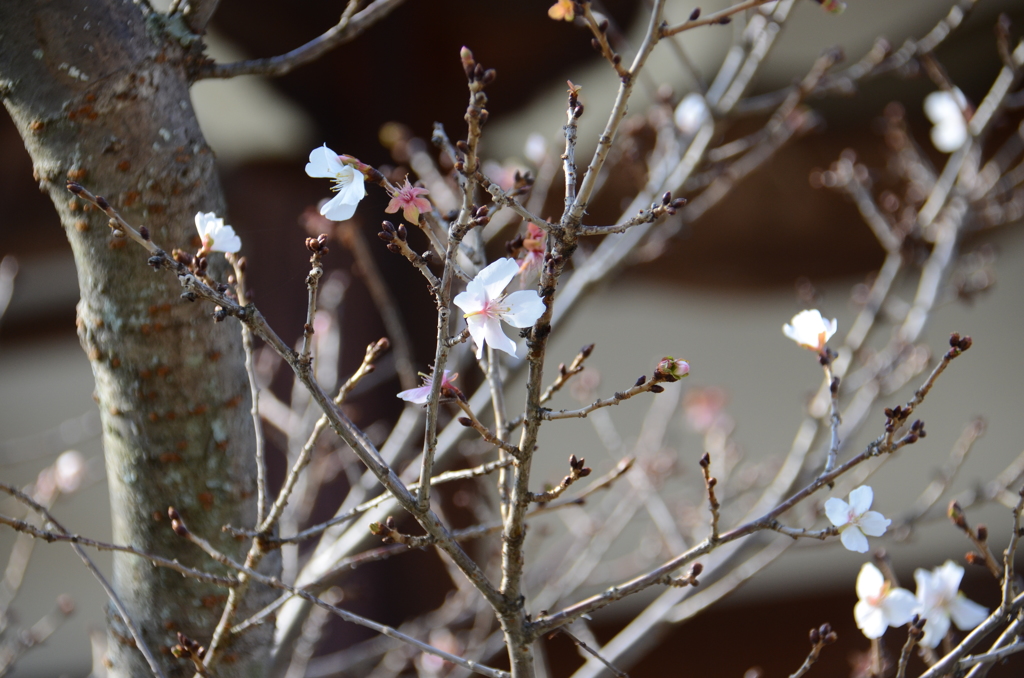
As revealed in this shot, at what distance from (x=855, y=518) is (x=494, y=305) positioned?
1.37 feet

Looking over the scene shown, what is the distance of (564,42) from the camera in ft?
8.93

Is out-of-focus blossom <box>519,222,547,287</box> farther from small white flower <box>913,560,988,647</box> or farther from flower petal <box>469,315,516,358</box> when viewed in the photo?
small white flower <box>913,560,988,647</box>

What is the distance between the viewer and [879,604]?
2.69 ft

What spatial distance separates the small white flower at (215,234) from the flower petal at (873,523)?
2.17 feet

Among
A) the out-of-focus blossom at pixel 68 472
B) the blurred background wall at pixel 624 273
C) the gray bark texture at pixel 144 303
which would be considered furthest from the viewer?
the blurred background wall at pixel 624 273

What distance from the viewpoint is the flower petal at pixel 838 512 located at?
2.16ft

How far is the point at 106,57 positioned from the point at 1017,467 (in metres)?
1.52

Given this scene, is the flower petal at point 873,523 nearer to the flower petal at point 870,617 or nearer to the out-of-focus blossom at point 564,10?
the flower petal at point 870,617

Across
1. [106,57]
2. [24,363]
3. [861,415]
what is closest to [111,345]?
[106,57]

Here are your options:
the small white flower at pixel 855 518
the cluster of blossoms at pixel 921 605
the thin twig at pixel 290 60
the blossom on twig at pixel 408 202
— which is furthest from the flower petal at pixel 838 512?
the thin twig at pixel 290 60

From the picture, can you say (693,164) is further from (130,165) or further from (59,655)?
(59,655)

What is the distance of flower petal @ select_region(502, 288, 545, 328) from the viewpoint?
53cm

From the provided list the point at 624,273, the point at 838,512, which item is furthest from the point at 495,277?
the point at 624,273

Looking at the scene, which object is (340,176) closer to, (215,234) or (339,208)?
(339,208)
